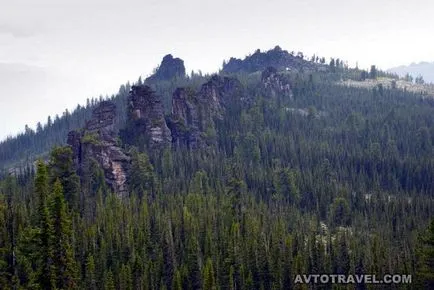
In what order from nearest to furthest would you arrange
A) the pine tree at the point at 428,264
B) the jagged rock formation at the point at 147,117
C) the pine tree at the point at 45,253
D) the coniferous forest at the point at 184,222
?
the pine tree at the point at 45,253, the pine tree at the point at 428,264, the coniferous forest at the point at 184,222, the jagged rock formation at the point at 147,117

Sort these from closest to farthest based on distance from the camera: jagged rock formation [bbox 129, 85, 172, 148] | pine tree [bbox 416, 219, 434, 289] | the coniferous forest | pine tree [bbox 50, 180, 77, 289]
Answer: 1. pine tree [bbox 50, 180, 77, 289]
2. pine tree [bbox 416, 219, 434, 289]
3. the coniferous forest
4. jagged rock formation [bbox 129, 85, 172, 148]

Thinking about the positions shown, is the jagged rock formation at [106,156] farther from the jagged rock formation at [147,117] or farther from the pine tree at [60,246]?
the pine tree at [60,246]

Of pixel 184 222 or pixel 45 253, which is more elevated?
pixel 45 253

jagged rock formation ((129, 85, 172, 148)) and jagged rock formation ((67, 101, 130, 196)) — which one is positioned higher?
jagged rock formation ((129, 85, 172, 148))

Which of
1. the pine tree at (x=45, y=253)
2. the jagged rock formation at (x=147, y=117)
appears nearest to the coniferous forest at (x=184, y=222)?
the pine tree at (x=45, y=253)

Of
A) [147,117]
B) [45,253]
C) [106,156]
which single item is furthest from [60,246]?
[147,117]

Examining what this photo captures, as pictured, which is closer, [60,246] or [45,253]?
[45,253]

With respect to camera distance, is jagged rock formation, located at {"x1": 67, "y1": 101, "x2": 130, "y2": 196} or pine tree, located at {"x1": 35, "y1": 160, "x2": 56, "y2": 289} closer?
pine tree, located at {"x1": 35, "y1": 160, "x2": 56, "y2": 289}

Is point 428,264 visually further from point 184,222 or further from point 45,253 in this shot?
point 45,253

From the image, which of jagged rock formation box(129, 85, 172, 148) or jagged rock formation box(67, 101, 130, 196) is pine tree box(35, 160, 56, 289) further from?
jagged rock formation box(129, 85, 172, 148)

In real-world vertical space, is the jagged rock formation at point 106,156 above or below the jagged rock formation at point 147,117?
below

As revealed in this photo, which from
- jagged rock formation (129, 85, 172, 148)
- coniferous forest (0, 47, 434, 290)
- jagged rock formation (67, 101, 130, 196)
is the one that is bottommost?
coniferous forest (0, 47, 434, 290)

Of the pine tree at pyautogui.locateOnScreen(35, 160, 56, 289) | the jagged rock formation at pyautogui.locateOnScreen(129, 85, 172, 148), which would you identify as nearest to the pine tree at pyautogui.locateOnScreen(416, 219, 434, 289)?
the pine tree at pyautogui.locateOnScreen(35, 160, 56, 289)

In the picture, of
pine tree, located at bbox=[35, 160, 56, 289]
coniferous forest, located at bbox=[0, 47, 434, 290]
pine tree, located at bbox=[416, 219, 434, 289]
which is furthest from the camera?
coniferous forest, located at bbox=[0, 47, 434, 290]
